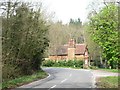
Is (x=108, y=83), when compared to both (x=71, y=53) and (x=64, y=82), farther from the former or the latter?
(x=71, y=53)

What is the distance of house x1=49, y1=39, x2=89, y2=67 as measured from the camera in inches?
3783

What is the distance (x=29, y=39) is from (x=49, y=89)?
437 inches

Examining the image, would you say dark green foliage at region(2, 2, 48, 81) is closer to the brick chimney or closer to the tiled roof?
the tiled roof

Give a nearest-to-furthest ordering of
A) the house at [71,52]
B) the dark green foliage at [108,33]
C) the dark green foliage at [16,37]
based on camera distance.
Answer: the dark green foliage at [108,33] < the dark green foliage at [16,37] < the house at [71,52]

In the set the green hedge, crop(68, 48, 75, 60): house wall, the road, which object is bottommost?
the road

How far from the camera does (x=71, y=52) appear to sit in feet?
325

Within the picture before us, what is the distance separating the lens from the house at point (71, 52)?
96100mm

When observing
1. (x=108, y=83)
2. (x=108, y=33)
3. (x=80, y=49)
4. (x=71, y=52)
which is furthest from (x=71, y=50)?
(x=108, y=33)

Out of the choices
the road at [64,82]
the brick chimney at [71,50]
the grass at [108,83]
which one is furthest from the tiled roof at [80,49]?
the grass at [108,83]

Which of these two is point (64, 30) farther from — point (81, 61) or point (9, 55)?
point (9, 55)

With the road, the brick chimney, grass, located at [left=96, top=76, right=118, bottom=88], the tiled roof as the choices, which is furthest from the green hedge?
grass, located at [left=96, top=76, right=118, bottom=88]

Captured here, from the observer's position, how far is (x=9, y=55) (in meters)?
26.1

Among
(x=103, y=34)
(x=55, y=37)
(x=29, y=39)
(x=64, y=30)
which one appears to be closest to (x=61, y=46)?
(x=55, y=37)

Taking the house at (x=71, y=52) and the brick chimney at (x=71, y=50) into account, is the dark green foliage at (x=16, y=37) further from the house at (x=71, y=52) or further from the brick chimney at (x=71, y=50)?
the brick chimney at (x=71, y=50)
